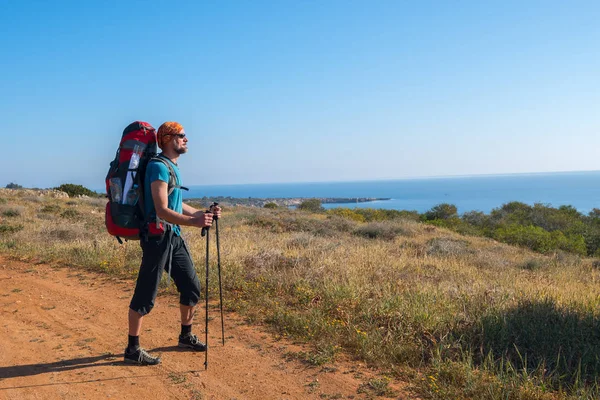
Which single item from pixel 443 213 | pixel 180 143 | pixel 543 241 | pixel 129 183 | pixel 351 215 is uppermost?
pixel 180 143

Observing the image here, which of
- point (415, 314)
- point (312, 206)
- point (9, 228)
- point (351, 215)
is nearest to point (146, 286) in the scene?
point (415, 314)

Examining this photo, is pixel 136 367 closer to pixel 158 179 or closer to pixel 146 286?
pixel 146 286

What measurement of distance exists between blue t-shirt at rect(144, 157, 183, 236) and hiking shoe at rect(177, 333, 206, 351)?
3.63 ft

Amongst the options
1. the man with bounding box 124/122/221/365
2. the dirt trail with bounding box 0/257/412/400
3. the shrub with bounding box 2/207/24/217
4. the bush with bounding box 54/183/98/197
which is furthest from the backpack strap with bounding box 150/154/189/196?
the bush with bounding box 54/183/98/197

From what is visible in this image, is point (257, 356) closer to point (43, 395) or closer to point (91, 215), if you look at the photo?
point (43, 395)

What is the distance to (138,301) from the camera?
12.3 ft

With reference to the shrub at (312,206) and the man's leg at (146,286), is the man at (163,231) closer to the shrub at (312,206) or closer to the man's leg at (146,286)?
the man's leg at (146,286)

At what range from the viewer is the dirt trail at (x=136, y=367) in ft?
11.1

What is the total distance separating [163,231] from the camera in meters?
3.67

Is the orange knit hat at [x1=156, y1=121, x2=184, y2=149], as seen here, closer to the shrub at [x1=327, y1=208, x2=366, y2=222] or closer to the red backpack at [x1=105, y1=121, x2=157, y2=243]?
the red backpack at [x1=105, y1=121, x2=157, y2=243]

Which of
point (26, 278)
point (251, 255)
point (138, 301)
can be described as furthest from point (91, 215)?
point (138, 301)

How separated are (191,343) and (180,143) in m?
1.98

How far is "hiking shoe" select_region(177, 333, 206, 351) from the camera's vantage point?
418cm

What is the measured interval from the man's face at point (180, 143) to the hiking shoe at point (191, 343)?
184cm
